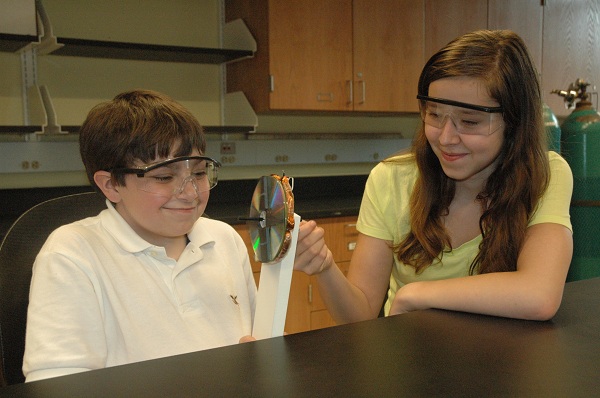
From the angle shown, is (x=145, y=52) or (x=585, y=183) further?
(x=585, y=183)

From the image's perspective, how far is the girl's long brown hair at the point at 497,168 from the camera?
119cm

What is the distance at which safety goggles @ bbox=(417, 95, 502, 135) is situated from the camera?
1180 millimetres

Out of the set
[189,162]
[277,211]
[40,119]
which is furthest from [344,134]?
[277,211]

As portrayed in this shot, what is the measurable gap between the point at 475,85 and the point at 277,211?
1.85 ft

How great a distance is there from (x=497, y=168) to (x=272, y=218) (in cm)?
69

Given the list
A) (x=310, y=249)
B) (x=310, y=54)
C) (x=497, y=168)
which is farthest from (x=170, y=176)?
(x=310, y=54)

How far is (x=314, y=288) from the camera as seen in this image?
2930 millimetres

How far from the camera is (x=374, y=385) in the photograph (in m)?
0.63

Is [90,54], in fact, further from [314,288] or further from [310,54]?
[314,288]


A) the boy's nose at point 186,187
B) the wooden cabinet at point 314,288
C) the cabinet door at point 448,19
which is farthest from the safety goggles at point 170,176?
the cabinet door at point 448,19

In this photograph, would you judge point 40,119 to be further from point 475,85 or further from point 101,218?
point 475,85

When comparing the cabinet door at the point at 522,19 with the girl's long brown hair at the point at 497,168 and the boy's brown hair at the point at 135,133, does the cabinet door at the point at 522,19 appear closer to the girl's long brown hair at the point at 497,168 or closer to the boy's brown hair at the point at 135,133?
the girl's long brown hair at the point at 497,168

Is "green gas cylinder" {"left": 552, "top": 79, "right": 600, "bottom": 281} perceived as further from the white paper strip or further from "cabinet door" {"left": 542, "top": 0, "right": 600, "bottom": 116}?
the white paper strip

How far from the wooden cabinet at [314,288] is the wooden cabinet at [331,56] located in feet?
2.18
